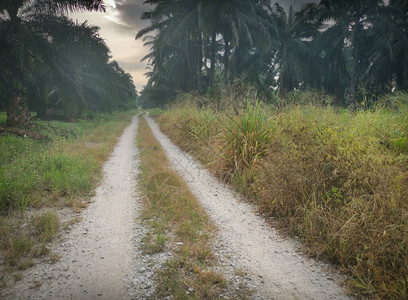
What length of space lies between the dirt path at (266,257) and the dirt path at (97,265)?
1205mm

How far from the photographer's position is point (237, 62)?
79.1ft

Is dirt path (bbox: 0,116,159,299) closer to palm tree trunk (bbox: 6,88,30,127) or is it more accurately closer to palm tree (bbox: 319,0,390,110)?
palm tree trunk (bbox: 6,88,30,127)

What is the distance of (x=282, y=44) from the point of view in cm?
2566

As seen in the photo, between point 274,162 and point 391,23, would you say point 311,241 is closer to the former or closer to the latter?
point 274,162

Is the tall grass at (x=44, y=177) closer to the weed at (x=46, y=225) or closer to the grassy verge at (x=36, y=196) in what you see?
the grassy verge at (x=36, y=196)

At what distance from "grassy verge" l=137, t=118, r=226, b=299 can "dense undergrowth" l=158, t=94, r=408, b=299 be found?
4.24ft

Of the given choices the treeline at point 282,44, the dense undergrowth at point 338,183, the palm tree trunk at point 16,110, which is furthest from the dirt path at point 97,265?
the treeline at point 282,44

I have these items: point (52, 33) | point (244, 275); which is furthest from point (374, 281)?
point (52, 33)

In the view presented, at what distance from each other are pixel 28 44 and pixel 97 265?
31.2ft

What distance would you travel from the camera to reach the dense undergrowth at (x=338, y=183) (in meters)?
2.36

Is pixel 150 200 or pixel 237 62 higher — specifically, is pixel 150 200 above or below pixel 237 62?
below

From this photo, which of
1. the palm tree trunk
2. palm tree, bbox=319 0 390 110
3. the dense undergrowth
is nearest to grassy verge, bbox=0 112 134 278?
the dense undergrowth

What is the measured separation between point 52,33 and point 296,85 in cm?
2595

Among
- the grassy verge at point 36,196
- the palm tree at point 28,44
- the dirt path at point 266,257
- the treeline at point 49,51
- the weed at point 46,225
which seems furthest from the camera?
the treeline at point 49,51
